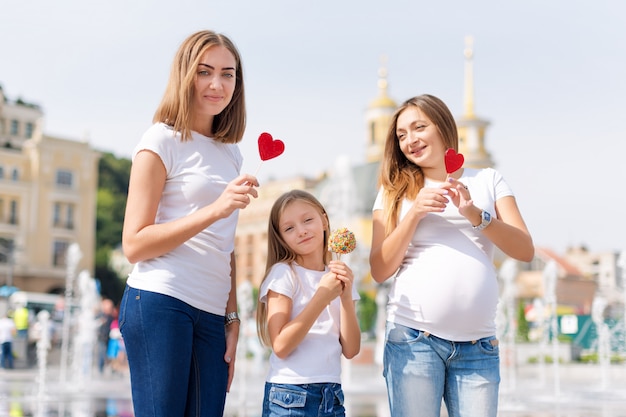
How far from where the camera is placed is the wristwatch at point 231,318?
8.29 feet

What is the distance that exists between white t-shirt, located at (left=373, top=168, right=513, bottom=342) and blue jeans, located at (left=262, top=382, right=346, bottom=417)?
0.33 meters

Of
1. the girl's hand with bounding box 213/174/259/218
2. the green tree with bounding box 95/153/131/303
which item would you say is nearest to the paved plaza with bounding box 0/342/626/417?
the girl's hand with bounding box 213/174/259/218

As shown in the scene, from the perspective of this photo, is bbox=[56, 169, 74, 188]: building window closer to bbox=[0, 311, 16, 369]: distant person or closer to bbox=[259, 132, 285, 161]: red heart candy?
bbox=[0, 311, 16, 369]: distant person

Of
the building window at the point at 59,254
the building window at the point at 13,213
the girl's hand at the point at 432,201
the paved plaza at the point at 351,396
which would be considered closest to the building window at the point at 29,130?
the building window at the point at 13,213

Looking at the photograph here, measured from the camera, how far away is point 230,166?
2514 millimetres

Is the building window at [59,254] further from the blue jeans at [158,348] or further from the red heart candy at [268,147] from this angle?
the blue jeans at [158,348]

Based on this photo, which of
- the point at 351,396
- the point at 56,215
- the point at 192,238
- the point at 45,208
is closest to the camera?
the point at 192,238

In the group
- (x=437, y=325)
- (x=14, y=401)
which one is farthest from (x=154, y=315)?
(x=14, y=401)

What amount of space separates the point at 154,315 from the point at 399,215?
2.98 ft

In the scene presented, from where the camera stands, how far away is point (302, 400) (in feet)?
8.29

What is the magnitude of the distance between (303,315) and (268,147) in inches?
21.5

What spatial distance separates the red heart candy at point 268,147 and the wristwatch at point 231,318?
506 millimetres

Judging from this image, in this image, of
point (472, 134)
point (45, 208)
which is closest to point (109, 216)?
point (45, 208)

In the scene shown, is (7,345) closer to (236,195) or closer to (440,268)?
(440,268)
